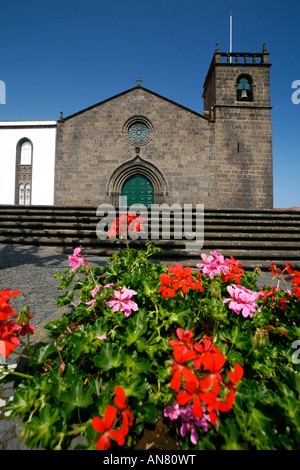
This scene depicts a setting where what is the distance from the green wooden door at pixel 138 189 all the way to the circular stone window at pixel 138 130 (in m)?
1.95

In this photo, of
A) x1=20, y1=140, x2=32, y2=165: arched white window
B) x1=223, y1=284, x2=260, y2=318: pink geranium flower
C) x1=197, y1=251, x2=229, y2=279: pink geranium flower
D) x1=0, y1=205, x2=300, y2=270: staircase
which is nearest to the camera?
x1=223, y1=284, x2=260, y2=318: pink geranium flower

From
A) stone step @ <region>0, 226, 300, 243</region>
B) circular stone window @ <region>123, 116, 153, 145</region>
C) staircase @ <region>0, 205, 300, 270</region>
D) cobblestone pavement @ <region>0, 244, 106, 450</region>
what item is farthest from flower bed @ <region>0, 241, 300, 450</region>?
circular stone window @ <region>123, 116, 153, 145</region>

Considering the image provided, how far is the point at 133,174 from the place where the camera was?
12.7 meters

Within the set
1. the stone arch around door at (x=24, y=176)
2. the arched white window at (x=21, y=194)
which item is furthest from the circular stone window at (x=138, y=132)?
the arched white window at (x=21, y=194)

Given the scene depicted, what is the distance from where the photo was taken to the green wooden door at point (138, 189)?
1290 cm

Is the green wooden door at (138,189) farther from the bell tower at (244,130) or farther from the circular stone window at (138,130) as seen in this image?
the bell tower at (244,130)

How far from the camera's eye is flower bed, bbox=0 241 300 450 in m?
0.78

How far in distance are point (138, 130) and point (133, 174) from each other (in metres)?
2.52

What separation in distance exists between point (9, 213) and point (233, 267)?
7.35 meters

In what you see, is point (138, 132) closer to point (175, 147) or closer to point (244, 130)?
point (175, 147)

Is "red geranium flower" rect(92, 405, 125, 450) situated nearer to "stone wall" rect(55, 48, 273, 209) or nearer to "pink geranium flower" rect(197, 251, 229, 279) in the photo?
"pink geranium flower" rect(197, 251, 229, 279)

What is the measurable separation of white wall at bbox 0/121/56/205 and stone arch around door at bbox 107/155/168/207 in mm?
3517

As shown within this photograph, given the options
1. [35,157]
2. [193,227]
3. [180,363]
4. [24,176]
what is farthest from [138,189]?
[180,363]

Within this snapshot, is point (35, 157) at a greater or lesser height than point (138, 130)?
lesser
